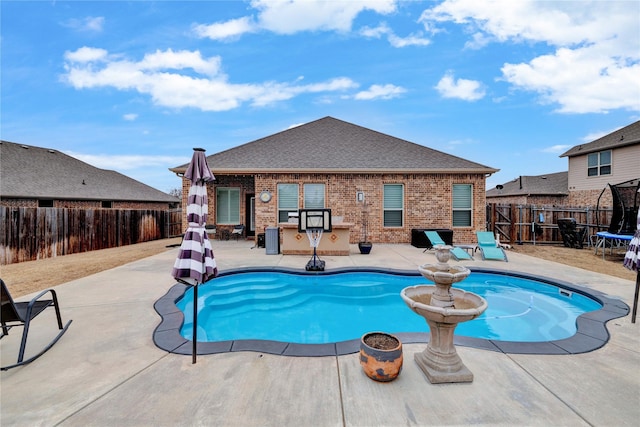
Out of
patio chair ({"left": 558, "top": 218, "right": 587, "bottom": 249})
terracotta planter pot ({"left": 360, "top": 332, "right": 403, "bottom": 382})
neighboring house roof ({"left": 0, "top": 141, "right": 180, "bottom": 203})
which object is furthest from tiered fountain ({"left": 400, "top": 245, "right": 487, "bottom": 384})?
neighboring house roof ({"left": 0, "top": 141, "right": 180, "bottom": 203})

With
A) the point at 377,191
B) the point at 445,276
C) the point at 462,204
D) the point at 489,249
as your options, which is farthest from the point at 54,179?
the point at 489,249

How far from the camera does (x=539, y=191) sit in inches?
834

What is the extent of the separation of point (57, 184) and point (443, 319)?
2360 centimetres

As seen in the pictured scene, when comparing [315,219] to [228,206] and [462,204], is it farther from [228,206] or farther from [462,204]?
[462,204]

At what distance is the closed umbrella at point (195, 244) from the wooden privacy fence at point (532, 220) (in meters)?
13.3

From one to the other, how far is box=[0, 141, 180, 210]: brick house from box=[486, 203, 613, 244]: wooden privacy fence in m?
24.0

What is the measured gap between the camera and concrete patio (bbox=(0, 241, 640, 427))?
224 cm

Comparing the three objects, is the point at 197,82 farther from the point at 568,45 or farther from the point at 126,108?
the point at 568,45

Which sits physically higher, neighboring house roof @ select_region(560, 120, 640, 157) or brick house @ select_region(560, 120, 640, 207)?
neighboring house roof @ select_region(560, 120, 640, 157)

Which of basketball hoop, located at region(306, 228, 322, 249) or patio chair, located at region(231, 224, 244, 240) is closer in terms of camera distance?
basketball hoop, located at region(306, 228, 322, 249)

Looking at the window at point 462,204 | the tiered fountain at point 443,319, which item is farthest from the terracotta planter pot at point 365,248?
the tiered fountain at point 443,319

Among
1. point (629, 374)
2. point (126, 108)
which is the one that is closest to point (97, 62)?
point (126, 108)

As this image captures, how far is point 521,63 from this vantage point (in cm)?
1253

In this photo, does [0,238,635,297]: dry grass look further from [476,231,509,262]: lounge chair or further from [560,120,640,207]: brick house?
[560,120,640,207]: brick house
